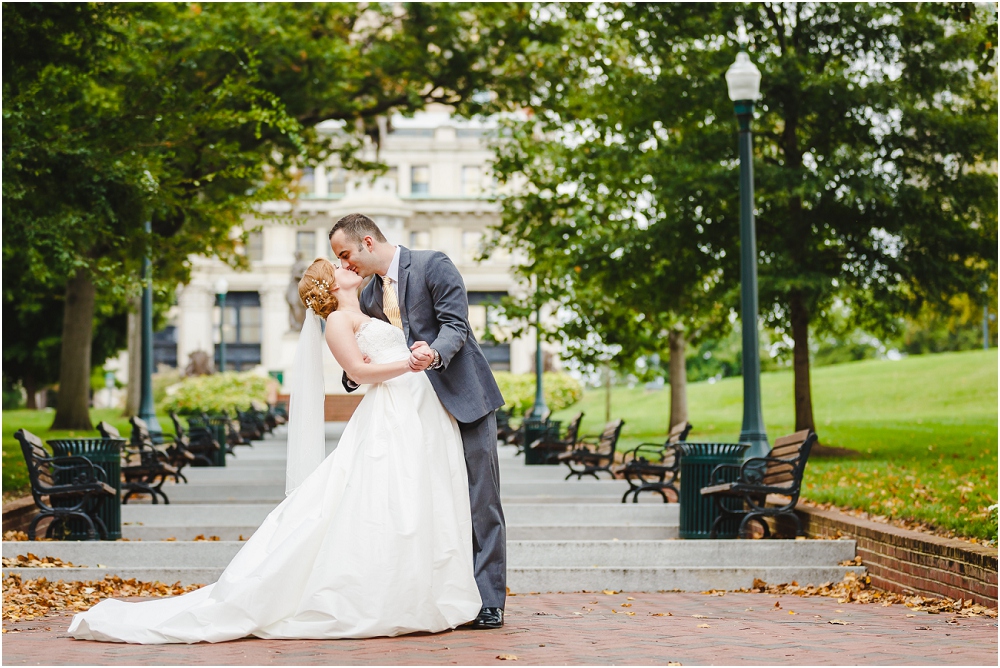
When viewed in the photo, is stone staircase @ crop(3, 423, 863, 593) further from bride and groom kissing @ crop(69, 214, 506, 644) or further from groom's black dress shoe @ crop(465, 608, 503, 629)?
bride and groom kissing @ crop(69, 214, 506, 644)

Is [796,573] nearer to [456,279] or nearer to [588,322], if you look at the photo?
[456,279]

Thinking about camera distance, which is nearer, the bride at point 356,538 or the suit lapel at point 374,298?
the bride at point 356,538

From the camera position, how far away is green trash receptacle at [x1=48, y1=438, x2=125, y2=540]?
10.6 m

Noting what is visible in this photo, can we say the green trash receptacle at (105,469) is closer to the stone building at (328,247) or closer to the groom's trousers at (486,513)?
the groom's trousers at (486,513)

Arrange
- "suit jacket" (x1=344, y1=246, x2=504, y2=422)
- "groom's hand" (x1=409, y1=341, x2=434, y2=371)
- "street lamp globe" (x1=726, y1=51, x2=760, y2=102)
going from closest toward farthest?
"groom's hand" (x1=409, y1=341, x2=434, y2=371), "suit jacket" (x1=344, y1=246, x2=504, y2=422), "street lamp globe" (x1=726, y1=51, x2=760, y2=102)

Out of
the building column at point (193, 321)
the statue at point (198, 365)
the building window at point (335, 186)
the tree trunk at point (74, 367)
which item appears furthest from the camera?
the building window at point (335, 186)

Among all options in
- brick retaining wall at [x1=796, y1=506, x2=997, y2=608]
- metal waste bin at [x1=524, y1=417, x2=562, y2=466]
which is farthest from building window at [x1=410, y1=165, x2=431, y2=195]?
brick retaining wall at [x1=796, y1=506, x2=997, y2=608]

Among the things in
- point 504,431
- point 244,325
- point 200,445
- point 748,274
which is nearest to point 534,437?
point 200,445

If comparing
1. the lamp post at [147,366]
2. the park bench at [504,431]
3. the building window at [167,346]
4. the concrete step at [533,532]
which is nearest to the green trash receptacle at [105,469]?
the concrete step at [533,532]

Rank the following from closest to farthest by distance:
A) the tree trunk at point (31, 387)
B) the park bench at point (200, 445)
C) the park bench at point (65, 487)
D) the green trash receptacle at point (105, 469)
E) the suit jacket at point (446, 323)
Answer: the suit jacket at point (446, 323), the park bench at point (65, 487), the green trash receptacle at point (105, 469), the park bench at point (200, 445), the tree trunk at point (31, 387)

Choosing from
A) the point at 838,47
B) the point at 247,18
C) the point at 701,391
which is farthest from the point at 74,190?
the point at 701,391

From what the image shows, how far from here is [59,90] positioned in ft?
47.2

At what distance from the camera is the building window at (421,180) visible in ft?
267

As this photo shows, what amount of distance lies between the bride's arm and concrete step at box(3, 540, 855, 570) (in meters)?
3.32
